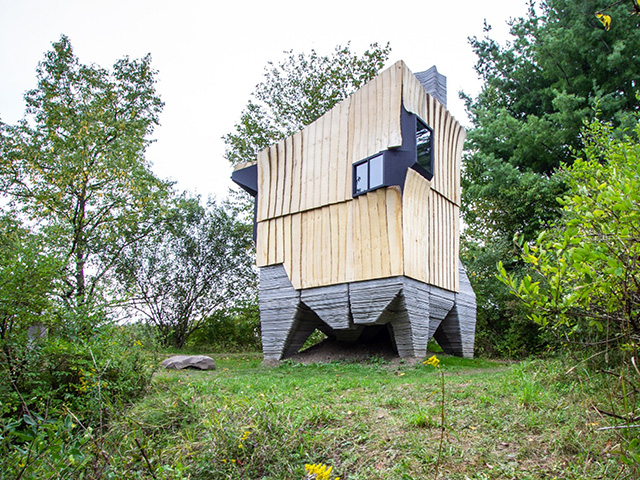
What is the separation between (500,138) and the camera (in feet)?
51.0

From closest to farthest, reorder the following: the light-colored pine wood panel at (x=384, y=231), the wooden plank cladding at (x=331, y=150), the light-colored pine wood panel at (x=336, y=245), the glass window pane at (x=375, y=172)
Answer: the light-colored pine wood panel at (x=384, y=231) → the glass window pane at (x=375, y=172) → the wooden plank cladding at (x=331, y=150) → the light-colored pine wood panel at (x=336, y=245)

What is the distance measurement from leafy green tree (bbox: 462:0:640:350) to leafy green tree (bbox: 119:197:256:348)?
1004 centimetres

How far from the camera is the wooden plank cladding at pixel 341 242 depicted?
31.3ft

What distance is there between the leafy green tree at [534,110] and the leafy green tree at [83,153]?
11.5 meters

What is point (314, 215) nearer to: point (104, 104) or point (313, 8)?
point (313, 8)

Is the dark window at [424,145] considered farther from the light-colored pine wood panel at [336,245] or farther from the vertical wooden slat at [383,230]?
the light-colored pine wood panel at [336,245]

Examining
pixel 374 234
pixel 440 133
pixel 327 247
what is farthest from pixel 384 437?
pixel 440 133

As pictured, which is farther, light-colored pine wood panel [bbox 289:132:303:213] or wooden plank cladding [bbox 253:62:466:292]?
light-colored pine wood panel [bbox 289:132:303:213]

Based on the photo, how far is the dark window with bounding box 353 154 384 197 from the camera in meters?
9.81

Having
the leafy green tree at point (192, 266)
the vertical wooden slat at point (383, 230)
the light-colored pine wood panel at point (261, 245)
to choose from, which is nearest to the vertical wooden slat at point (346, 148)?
the vertical wooden slat at point (383, 230)

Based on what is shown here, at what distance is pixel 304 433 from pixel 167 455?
3.40 feet

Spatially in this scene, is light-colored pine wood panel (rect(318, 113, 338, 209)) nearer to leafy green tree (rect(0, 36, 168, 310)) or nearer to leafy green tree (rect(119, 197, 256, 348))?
leafy green tree (rect(0, 36, 168, 310))

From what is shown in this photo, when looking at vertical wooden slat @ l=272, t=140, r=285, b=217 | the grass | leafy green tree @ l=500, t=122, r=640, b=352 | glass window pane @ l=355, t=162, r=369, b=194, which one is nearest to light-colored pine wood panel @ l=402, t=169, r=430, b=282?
glass window pane @ l=355, t=162, r=369, b=194

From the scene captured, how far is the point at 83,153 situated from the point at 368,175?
9530 millimetres
